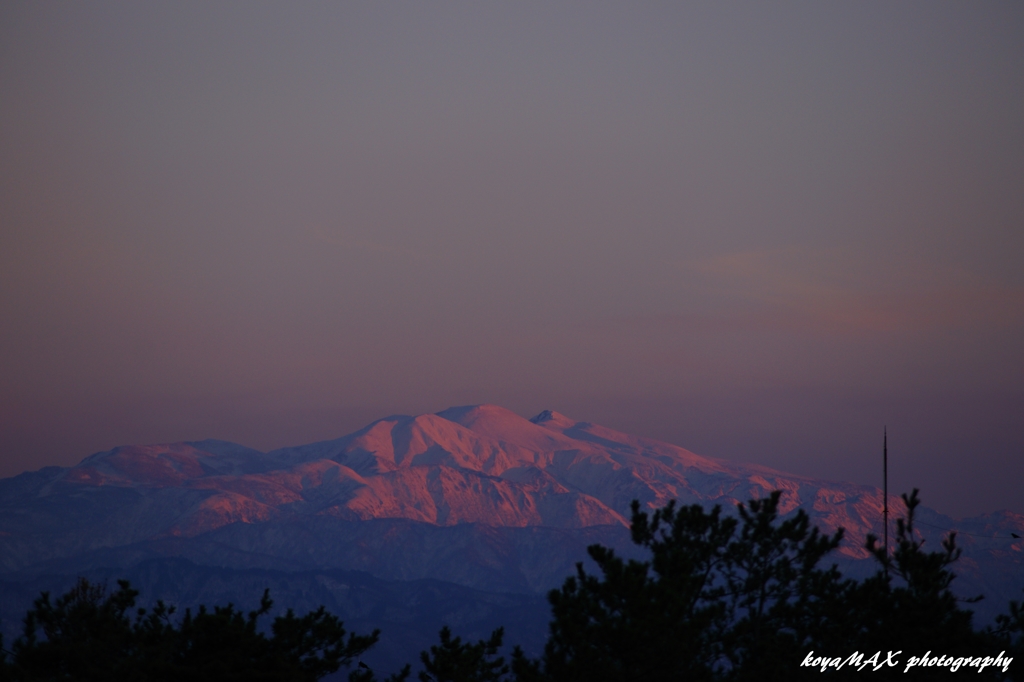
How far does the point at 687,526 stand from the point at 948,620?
8.46 m

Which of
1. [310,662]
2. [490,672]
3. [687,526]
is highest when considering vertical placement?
[687,526]

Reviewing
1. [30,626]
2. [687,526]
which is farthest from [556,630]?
[30,626]

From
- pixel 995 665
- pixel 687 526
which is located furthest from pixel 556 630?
pixel 995 665

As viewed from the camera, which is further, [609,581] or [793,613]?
[793,613]

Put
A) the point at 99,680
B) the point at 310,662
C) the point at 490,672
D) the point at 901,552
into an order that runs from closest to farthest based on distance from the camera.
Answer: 1. the point at 99,680
2. the point at 901,552
3. the point at 310,662
4. the point at 490,672

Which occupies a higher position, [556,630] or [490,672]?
[556,630]

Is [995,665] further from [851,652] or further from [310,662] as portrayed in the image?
[310,662]

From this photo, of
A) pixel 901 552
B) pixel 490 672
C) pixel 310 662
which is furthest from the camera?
pixel 490 672

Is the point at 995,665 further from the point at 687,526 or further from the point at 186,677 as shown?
the point at 186,677

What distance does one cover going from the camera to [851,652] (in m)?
32.2

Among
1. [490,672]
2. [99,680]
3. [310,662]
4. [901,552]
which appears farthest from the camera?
[490,672]

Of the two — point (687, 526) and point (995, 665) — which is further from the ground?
point (687, 526)

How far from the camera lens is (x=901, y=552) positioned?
34438 mm

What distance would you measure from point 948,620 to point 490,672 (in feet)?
65.3
